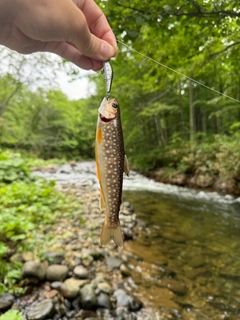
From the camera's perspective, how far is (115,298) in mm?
3674

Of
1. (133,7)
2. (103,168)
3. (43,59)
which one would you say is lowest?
(103,168)

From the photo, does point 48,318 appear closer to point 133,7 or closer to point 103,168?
point 103,168

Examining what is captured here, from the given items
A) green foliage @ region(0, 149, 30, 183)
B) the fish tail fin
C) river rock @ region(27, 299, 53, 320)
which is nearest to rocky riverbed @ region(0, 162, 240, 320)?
river rock @ region(27, 299, 53, 320)

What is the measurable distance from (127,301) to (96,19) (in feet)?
12.1

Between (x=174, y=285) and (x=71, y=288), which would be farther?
(x=174, y=285)

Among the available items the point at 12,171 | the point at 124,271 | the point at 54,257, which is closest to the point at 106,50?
the point at 54,257

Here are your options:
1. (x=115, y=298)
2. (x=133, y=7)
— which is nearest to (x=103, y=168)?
(x=115, y=298)

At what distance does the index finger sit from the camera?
1.63 m

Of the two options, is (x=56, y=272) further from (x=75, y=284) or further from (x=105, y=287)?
(x=105, y=287)

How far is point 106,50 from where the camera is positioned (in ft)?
5.09

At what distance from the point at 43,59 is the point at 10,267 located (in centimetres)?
1100

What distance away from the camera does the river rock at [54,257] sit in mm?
4152

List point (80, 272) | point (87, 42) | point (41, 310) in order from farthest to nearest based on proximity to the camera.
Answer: point (80, 272) < point (41, 310) < point (87, 42)

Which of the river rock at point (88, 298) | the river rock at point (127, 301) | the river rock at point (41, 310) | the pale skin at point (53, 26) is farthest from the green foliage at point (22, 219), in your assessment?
the pale skin at point (53, 26)
